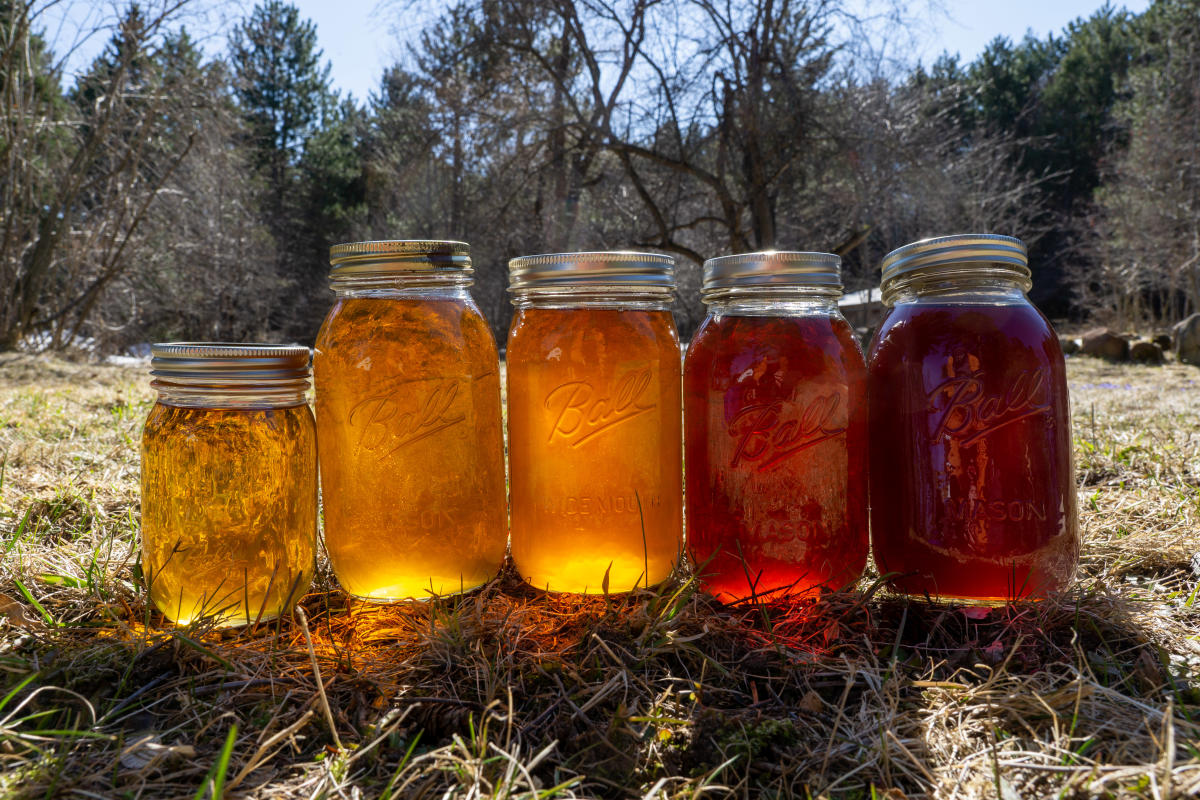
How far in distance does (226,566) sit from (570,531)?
0.54 m

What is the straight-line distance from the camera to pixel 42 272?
7.83m

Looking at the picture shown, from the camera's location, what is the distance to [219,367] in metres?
1.13

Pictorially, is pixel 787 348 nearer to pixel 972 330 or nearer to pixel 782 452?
pixel 782 452

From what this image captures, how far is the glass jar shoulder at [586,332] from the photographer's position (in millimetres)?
1233

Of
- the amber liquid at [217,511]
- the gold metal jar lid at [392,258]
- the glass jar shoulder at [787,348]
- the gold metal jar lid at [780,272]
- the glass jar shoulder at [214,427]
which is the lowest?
the amber liquid at [217,511]

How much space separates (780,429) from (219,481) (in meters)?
0.86

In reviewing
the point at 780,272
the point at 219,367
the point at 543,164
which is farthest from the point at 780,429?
the point at 543,164

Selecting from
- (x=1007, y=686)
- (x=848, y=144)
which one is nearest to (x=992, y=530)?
(x=1007, y=686)

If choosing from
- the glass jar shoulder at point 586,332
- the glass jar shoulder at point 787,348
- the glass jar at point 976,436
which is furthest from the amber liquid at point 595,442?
the glass jar at point 976,436

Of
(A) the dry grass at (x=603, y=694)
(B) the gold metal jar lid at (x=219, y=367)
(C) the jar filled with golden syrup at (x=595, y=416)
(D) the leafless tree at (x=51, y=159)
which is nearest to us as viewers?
(A) the dry grass at (x=603, y=694)

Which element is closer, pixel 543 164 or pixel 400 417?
pixel 400 417

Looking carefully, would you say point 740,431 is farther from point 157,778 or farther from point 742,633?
point 157,778

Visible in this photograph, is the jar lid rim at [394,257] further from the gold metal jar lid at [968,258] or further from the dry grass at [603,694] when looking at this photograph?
the gold metal jar lid at [968,258]

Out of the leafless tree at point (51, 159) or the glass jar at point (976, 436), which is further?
the leafless tree at point (51, 159)
